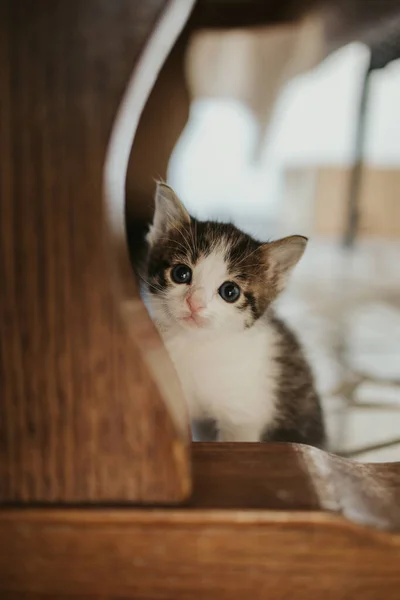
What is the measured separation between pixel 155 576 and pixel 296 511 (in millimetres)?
117

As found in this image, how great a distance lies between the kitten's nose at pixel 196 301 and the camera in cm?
81

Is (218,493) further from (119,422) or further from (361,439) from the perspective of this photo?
(361,439)

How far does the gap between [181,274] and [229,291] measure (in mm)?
84

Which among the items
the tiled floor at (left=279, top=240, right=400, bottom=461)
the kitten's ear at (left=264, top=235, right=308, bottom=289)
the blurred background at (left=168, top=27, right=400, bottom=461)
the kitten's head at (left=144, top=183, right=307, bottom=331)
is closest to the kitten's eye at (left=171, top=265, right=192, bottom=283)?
the kitten's head at (left=144, top=183, right=307, bottom=331)

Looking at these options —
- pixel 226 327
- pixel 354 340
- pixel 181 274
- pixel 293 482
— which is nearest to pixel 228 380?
pixel 226 327

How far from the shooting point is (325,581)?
398mm

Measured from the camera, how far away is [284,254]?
2.96ft

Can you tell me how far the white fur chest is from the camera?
0.84m

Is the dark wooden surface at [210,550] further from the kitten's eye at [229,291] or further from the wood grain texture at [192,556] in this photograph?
the kitten's eye at [229,291]

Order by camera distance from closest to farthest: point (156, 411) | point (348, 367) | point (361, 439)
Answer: point (156, 411)
point (361, 439)
point (348, 367)

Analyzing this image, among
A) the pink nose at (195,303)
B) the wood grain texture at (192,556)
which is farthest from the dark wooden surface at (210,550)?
the pink nose at (195,303)

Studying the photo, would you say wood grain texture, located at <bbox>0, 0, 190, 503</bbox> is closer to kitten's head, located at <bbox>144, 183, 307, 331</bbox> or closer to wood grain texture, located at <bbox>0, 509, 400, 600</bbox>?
wood grain texture, located at <bbox>0, 509, 400, 600</bbox>

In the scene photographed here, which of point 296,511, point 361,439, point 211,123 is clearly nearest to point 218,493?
point 296,511

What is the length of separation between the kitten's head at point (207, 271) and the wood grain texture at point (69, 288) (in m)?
0.44
